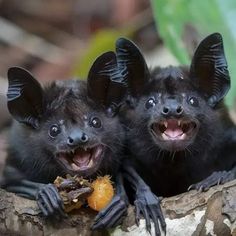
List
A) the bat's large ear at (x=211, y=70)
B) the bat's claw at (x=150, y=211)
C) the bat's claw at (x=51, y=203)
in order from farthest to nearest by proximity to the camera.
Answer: the bat's large ear at (x=211, y=70), the bat's claw at (x=150, y=211), the bat's claw at (x=51, y=203)

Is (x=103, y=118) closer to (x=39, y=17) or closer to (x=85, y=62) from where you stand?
(x=85, y=62)

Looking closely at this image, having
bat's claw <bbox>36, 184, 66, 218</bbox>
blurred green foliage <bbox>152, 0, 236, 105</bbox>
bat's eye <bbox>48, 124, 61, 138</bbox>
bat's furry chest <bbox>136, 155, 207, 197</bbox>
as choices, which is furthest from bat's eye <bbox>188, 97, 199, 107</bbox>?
bat's claw <bbox>36, 184, 66, 218</bbox>

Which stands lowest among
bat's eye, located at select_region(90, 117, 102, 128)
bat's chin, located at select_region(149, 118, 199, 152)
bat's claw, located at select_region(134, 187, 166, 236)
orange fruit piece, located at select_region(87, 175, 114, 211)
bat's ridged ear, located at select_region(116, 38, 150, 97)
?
bat's claw, located at select_region(134, 187, 166, 236)

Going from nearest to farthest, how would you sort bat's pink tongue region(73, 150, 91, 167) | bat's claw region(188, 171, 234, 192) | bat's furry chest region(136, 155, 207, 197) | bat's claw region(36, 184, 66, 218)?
bat's claw region(36, 184, 66, 218), bat's claw region(188, 171, 234, 192), bat's pink tongue region(73, 150, 91, 167), bat's furry chest region(136, 155, 207, 197)

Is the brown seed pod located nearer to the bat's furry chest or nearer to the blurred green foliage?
the bat's furry chest

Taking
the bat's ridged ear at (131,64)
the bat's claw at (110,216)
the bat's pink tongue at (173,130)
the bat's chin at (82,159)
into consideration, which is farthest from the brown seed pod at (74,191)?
the bat's ridged ear at (131,64)

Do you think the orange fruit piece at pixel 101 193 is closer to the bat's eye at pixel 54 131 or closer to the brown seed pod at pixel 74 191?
the brown seed pod at pixel 74 191
